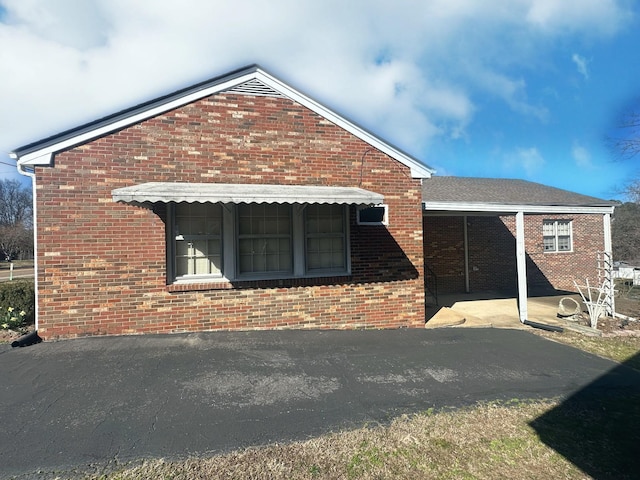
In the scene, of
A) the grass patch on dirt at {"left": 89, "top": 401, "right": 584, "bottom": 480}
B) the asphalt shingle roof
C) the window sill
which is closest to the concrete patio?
the window sill

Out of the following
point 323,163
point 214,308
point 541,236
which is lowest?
point 214,308

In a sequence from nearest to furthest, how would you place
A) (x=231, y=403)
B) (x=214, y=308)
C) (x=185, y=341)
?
(x=231, y=403) → (x=185, y=341) → (x=214, y=308)

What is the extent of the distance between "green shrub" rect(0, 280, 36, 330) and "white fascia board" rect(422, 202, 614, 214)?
31.5ft

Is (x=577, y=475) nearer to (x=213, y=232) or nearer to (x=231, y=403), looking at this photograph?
(x=231, y=403)

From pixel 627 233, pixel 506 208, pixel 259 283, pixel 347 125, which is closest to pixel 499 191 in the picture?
pixel 506 208

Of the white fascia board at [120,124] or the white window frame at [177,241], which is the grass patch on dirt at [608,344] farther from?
the white fascia board at [120,124]

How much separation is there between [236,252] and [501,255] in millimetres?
12113

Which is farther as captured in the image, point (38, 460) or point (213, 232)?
point (213, 232)

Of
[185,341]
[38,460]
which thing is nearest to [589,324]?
[185,341]

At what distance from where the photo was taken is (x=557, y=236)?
15.1m

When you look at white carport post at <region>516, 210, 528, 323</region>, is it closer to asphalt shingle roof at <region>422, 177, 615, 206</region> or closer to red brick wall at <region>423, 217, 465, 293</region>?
asphalt shingle roof at <region>422, 177, 615, 206</region>

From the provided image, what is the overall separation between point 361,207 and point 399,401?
13.5 ft

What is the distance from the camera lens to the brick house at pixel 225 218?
588 centimetres

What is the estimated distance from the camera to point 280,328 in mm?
6781
